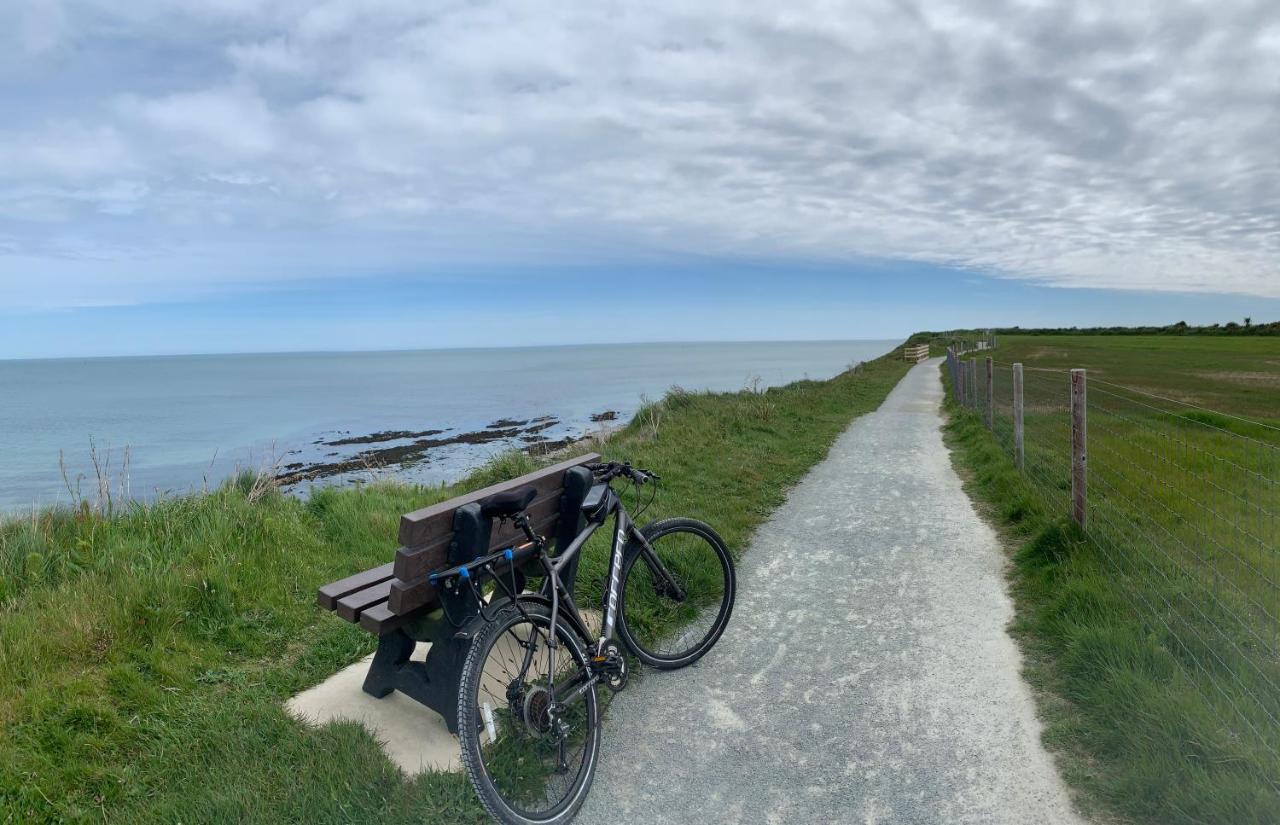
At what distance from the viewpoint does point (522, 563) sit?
3.83 metres

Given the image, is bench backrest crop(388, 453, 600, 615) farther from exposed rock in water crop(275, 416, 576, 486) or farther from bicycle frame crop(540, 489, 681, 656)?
exposed rock in water crop(275, 416, 576, 486)

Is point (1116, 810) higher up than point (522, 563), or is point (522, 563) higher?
point (522, 563)

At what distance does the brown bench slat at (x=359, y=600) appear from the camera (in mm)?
3633

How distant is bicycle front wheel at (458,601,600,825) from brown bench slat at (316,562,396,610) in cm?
93

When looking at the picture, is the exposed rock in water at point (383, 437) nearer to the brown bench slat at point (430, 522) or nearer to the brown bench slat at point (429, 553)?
the brown bench slat at point (429, 553)

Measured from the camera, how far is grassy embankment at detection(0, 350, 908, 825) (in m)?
3.06

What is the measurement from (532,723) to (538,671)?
20 centimetres

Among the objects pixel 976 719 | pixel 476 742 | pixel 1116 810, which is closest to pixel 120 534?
pixel 476 742

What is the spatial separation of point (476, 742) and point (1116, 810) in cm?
242

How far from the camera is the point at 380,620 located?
345cm

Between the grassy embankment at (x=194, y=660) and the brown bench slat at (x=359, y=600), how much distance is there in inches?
19.6

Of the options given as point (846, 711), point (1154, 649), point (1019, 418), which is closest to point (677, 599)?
point (846, 711)

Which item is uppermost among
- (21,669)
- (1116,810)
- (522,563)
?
(522,563)

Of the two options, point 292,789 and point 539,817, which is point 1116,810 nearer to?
point 539,817
